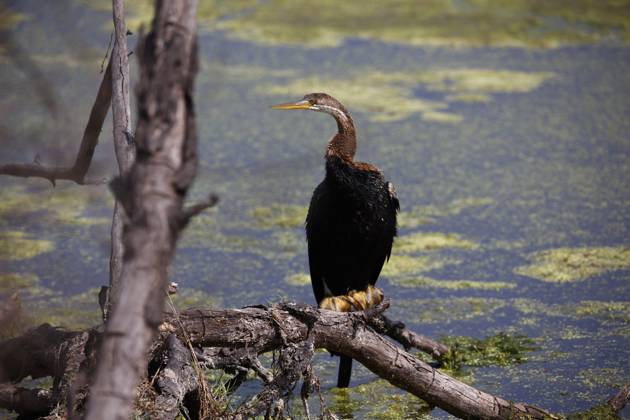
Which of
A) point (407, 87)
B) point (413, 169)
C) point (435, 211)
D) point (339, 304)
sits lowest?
point (339, 304)

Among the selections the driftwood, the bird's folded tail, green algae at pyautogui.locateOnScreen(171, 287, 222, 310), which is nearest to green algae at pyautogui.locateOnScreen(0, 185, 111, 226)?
green algae at pyautogui.locateOnScreen(171, 287, 222, 310)

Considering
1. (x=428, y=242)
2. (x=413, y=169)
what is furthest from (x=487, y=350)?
(x=413, y=169)

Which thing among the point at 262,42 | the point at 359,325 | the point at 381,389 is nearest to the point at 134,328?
the point at 359,325

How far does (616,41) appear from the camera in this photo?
30.2ft

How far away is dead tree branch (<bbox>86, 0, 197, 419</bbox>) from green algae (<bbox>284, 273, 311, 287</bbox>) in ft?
10.8

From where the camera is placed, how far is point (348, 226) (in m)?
3.80

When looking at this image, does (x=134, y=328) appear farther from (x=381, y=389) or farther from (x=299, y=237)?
(x=299, y=237)

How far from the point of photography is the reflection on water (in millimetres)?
A: 4422

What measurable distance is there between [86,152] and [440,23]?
275 inches

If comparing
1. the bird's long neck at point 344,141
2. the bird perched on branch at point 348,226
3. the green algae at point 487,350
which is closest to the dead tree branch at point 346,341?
the bird perched on branch at point 348,226

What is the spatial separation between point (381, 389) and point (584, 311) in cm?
125

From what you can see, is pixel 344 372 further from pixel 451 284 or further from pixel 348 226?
pixel 451 284

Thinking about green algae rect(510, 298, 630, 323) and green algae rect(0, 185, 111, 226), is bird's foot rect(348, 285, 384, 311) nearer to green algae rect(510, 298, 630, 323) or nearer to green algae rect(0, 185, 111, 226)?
green algae rect(510, 298, 630, 323)

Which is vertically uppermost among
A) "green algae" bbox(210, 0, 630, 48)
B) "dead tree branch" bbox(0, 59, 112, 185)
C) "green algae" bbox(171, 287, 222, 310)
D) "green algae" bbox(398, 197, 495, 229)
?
"green algae" bbox(210, 0, 630, 48)
